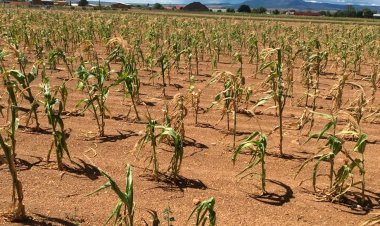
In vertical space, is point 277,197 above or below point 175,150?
below

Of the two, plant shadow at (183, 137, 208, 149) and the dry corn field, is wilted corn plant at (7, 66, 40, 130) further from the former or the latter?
plant shadow at (183, 137, 208, 149)

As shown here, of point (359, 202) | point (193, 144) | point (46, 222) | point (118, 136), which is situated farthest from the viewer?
point (118, 136)

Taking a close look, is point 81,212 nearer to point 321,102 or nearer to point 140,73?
point 321,102

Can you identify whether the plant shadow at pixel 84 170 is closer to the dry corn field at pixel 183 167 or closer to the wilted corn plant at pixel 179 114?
the dry corn field at pixel 183 167

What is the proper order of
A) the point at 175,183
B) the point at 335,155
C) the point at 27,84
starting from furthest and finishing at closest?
the point at 27,84 < the point at 175,183 < the point at 335,155

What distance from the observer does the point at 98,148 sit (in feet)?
16.5

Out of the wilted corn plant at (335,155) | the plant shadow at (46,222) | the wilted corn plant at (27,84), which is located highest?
the wilted corn plant at (27,84)

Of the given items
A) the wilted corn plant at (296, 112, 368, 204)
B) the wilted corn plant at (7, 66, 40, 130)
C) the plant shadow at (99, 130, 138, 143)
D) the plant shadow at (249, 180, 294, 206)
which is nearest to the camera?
the wilted corn plant at (296, 112, 368, 204)

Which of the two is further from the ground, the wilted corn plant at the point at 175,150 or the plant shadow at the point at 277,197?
the wilted corn plant at the point at 175,150

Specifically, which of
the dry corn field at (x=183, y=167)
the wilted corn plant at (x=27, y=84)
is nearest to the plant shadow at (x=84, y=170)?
the dry corn field at (x=183, y=167)

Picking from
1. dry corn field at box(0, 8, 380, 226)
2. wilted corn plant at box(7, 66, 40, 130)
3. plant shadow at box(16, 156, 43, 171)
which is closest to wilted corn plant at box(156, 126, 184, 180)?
dry corn field at box(0, 8, 380, 226)

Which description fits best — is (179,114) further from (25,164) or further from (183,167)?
(25,164)

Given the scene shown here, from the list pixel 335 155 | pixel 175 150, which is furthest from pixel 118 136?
pixel 335 155

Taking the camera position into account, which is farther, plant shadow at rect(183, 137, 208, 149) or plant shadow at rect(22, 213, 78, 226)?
plant shadow at rect(183, 137, 208, 149)
